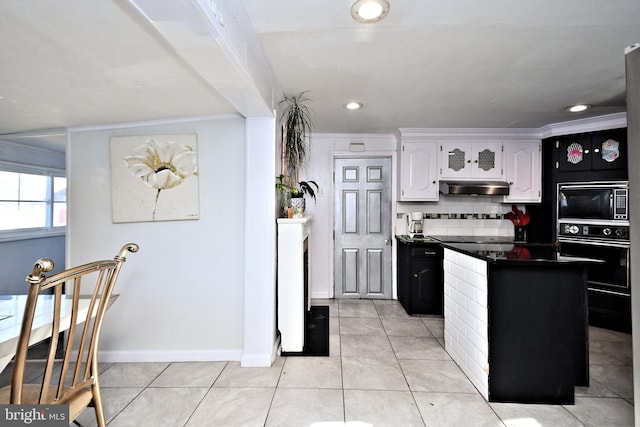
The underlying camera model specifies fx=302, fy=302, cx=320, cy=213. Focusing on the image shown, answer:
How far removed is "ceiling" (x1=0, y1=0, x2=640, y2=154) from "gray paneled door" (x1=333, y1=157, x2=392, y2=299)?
1.37 metres

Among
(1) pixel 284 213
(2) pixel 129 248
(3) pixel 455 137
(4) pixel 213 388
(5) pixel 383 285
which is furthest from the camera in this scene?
(5) pixel 383 285

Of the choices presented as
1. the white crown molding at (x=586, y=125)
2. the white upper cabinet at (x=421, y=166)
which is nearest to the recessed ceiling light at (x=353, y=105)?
the white upper cabinet at (x=421, y=166)

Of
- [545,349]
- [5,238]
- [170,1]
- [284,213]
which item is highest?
[170,1]

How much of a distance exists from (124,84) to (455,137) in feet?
11.5

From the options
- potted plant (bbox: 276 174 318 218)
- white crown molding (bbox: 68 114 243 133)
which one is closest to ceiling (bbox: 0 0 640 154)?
white crown molding (bbox: 68 114 243 133)

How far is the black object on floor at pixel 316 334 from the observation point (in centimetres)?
257

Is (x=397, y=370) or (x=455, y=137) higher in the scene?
(x=455, y=137)

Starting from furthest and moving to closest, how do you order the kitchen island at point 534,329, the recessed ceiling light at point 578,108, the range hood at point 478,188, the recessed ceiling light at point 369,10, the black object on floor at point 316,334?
the range hood at point 478,188, the recessed ceiling light at point 578,108, the black object on floor at point 316,334, the kitchen island at point 534,329, the recessed ceiling light at point 369,10

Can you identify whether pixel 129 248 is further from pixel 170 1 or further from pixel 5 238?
pixel 5 238

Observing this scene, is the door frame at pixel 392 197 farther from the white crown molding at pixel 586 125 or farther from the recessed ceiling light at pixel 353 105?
the white crown molding at pixel 586 125

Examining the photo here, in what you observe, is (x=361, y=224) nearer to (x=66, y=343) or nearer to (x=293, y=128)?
(x=293, y=128)

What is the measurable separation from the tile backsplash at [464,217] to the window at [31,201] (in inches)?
169

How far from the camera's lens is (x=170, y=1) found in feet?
3.30

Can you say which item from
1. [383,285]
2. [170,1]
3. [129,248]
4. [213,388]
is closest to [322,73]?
[170,1]
